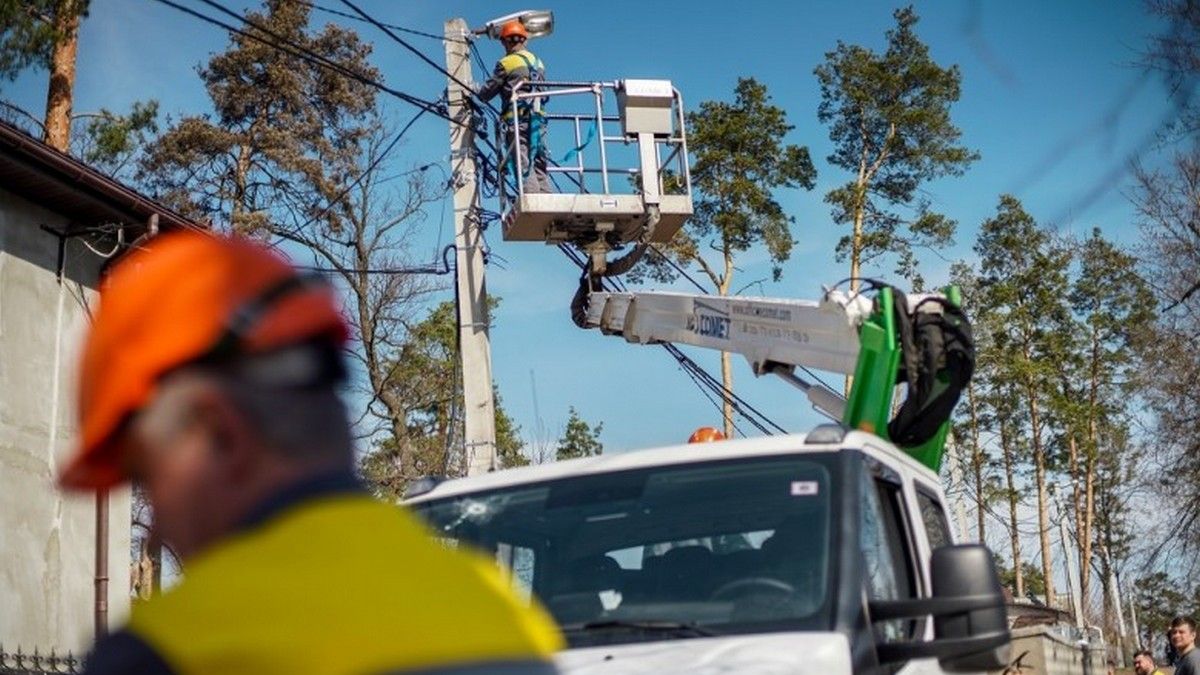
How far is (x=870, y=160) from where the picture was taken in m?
39.3

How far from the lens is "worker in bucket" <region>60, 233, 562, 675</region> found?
1.33 metres

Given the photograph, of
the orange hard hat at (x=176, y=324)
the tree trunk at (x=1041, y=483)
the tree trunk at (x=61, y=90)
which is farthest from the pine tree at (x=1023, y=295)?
the orange hard hat at (x=176, y=324)

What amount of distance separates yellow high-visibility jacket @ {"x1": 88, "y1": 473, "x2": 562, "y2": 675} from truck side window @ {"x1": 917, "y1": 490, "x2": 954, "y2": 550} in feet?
13.0

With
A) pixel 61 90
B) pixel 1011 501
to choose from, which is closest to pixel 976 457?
pixel 1011 501

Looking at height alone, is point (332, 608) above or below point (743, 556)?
below

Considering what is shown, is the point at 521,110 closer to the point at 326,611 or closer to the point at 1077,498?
the point at 326,611

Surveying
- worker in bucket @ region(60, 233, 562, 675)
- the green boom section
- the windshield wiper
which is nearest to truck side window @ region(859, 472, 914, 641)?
the windshield wiper

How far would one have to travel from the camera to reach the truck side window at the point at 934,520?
5.29 metres

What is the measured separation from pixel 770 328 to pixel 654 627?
13.7ft

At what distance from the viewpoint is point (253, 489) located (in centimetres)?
147

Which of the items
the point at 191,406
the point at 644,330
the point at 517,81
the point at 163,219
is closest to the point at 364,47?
the point at 163,219

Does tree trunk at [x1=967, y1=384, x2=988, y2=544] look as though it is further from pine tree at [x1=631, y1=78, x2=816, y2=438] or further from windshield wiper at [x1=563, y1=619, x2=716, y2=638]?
windshield wiper at [x1=563, y1=619, x2=716, y2=638]

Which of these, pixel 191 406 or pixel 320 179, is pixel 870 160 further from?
pixel 191 406

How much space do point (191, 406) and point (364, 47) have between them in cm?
3547
